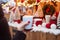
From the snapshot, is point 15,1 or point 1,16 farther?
point 15,1

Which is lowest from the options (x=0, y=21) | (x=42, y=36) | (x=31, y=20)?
(x=42, y=36)

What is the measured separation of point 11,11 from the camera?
3418 millimetres

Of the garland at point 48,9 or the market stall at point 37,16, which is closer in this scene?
the market stall at point 37,16

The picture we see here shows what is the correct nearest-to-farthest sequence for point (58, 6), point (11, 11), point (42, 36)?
point (42, 36) → point (58, 6) → point (11, 11)

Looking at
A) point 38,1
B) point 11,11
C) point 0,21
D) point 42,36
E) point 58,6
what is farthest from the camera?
point 11,11

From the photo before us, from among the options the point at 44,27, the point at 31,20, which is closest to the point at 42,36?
the point at 44,27

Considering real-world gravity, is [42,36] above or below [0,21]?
below

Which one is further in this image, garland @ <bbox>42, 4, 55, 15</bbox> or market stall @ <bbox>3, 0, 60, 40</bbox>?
garland @ <bbox>42, 4, 55, 15</bbox>

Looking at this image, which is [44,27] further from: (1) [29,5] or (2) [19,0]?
(2) [19,0]

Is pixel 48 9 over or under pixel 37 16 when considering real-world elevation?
over

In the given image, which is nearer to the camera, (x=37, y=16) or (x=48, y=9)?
(x=48, y=9)

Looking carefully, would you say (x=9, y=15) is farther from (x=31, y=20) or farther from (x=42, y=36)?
(x=42, y=36)

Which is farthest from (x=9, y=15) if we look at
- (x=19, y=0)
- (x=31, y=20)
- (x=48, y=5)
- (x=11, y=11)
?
(x=48, y=5)

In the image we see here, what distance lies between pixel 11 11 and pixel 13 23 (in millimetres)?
345
